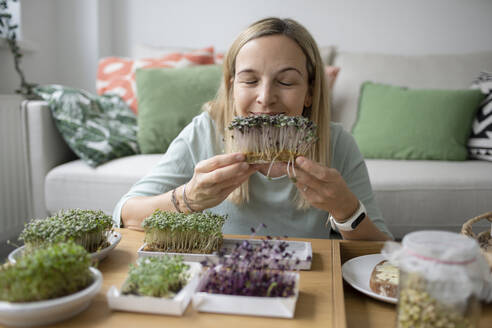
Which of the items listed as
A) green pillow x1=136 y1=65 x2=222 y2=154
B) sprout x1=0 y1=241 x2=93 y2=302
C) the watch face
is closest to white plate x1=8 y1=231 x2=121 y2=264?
sprout x1=0 y1=241 x2=93 y2=302

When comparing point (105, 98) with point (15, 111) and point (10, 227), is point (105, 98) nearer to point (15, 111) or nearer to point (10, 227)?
point (15, 111)

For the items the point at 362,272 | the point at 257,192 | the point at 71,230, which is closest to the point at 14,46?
the point at 257,192

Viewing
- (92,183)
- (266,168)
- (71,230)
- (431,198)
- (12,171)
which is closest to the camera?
(71,230)

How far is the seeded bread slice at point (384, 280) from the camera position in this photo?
0.94m

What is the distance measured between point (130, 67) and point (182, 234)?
248 cm

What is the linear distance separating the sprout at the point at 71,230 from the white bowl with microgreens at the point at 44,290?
0.21 meters

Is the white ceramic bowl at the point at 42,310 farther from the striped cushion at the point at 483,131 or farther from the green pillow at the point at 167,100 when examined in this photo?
the striped cushion at the point at 483,131

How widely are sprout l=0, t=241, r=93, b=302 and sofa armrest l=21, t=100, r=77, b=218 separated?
2.05 m

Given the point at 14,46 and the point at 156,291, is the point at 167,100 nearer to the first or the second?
the point at 14,46

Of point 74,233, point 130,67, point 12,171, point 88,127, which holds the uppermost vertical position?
point 130,67

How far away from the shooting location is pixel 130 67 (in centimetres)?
326

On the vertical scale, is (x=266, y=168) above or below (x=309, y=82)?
below

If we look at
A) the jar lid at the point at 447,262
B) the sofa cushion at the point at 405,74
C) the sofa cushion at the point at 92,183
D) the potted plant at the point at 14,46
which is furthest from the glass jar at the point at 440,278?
the potted plant at the point at 14,46

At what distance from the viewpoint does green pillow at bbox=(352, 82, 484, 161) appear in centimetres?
266
